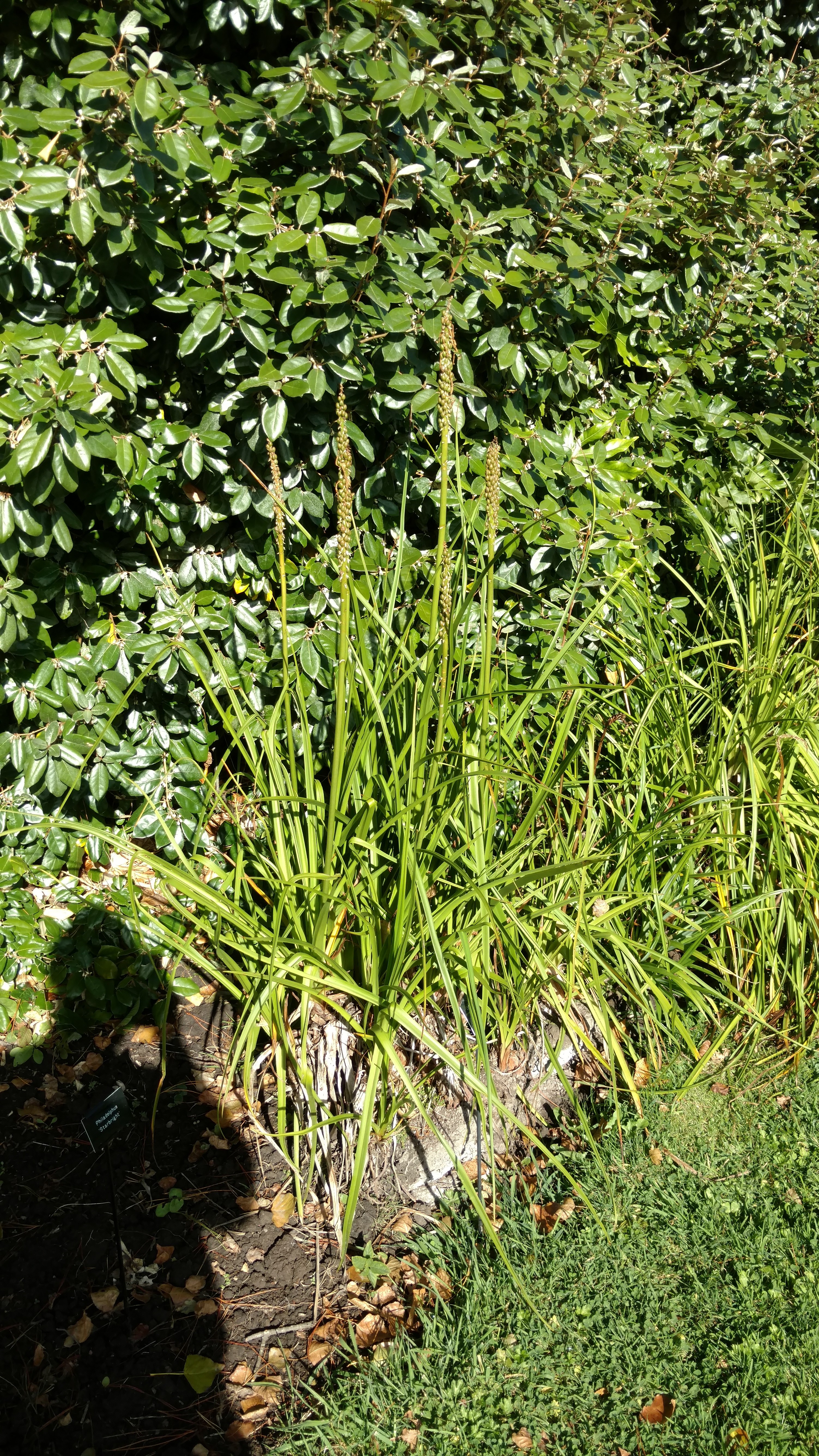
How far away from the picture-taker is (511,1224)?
8.09 feet

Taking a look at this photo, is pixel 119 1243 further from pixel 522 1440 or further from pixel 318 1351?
pixel 522 1440

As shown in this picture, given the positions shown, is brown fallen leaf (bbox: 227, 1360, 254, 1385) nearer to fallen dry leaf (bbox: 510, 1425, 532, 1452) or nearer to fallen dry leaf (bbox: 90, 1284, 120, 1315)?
fallen dry leaf (bbox: 90, 1284, 120, 1315)

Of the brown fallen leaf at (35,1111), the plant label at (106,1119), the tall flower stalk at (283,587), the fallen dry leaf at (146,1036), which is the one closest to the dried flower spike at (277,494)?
the tall flower stalk at (283,587)

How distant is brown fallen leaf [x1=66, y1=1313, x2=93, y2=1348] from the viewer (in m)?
2.31

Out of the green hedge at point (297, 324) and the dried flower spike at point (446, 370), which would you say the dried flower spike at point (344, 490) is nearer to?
the dried flower spike at point (446, 370)

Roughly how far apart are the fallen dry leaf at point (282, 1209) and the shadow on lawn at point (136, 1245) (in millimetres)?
12

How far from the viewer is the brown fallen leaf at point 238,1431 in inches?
84.2

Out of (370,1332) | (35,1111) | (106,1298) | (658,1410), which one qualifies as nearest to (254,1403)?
(370,1332)

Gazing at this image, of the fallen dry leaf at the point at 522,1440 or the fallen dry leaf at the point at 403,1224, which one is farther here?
the fallen dry leaf at the point at 403,1224

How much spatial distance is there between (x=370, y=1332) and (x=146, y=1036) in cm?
108

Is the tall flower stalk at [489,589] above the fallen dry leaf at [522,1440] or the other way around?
above

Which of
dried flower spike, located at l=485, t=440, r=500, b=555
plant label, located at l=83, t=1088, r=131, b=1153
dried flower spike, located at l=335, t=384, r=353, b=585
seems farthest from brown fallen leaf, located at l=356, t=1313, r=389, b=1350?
dried flower spike, located at l=485, t=440, r=500, b=555

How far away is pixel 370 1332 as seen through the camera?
2348 millimetres

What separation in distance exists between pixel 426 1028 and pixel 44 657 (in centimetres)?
149
